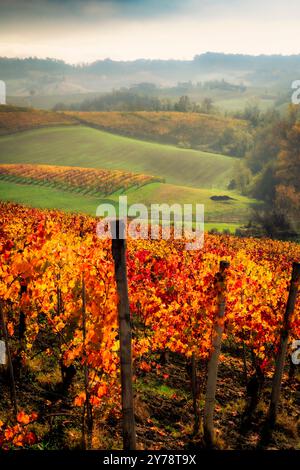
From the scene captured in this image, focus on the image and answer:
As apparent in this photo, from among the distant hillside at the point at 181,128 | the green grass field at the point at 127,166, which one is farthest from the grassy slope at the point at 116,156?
the distant hillside at the point at 181,128

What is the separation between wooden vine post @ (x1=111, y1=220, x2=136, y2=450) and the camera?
7.65 m

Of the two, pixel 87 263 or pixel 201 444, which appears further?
pixel 201 444

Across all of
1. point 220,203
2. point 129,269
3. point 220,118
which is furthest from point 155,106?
point 129,269

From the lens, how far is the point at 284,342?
12.4 metres

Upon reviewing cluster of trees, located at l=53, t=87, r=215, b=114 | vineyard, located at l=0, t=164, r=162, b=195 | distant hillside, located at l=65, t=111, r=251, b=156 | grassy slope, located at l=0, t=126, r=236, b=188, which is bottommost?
vineyard, located at l=0, t=164, r=162, b=195

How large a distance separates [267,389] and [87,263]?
10531 mm

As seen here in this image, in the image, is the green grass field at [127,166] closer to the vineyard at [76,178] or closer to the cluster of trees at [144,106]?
the vineyard at [76,178]

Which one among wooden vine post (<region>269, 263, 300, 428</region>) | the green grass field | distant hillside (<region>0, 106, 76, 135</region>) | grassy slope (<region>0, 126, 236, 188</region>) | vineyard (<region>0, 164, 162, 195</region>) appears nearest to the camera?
wooden vine post (<region>269, 263, 300, 428</region>)

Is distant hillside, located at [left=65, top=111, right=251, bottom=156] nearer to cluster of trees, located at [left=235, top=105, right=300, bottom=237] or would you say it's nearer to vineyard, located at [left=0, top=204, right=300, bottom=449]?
cluster of trees, located at [left=235, top=105, right=300, bottom=237]

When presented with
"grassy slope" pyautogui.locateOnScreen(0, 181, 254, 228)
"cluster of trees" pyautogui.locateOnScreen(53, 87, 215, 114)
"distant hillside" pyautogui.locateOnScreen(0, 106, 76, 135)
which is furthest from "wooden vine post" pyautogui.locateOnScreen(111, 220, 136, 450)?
"cluster of trees" pyautogui.locateOnScreen(53, 87, 215, 114)

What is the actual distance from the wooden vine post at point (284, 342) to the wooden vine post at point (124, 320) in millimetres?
5779

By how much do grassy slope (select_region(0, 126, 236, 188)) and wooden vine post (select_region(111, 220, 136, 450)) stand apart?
96.9 metres

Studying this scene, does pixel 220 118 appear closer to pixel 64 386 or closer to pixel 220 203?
pixel 220 203

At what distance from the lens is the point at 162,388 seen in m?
15.5
